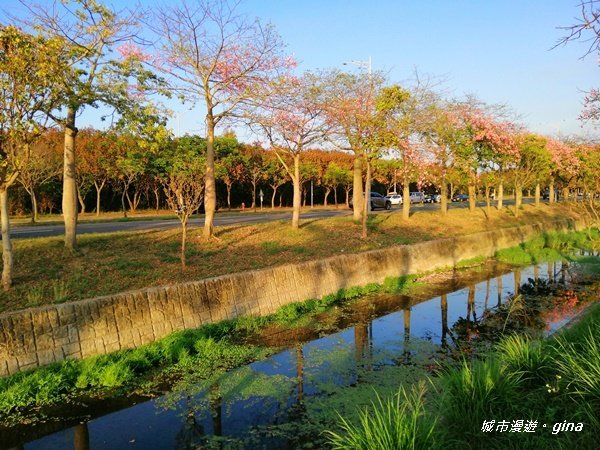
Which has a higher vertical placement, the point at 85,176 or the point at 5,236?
the point at 85,176

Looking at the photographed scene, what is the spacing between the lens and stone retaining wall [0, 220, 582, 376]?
6.80m

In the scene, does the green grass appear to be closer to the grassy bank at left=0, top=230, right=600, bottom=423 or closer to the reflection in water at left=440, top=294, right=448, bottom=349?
the reflection in water at left=440, top=294, right=448, bottom=349

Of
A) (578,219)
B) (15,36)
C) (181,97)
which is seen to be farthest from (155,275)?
(578,219)

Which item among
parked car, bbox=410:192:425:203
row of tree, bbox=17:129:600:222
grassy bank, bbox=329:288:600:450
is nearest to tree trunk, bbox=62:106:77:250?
row of tree, bbox=17:129:600:222

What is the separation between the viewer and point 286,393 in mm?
6746

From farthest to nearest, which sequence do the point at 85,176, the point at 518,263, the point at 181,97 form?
the point at 85,176 → the point at 518,263 → the point at 181,97

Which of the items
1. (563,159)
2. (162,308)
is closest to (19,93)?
(162,308)

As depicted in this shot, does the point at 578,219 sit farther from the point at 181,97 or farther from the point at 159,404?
the point at 159,404

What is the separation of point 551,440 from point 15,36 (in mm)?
8982

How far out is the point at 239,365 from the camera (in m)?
7.84

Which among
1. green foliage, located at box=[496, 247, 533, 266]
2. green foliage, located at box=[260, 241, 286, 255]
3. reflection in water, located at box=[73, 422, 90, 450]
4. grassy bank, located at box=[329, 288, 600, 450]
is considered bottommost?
reflection in water, located at box=[73, 422, 90, 450]

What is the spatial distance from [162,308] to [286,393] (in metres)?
2.87

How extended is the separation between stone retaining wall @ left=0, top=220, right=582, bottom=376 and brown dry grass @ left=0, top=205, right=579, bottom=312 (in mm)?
1212

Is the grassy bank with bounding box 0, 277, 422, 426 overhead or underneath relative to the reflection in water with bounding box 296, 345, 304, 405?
overhead
